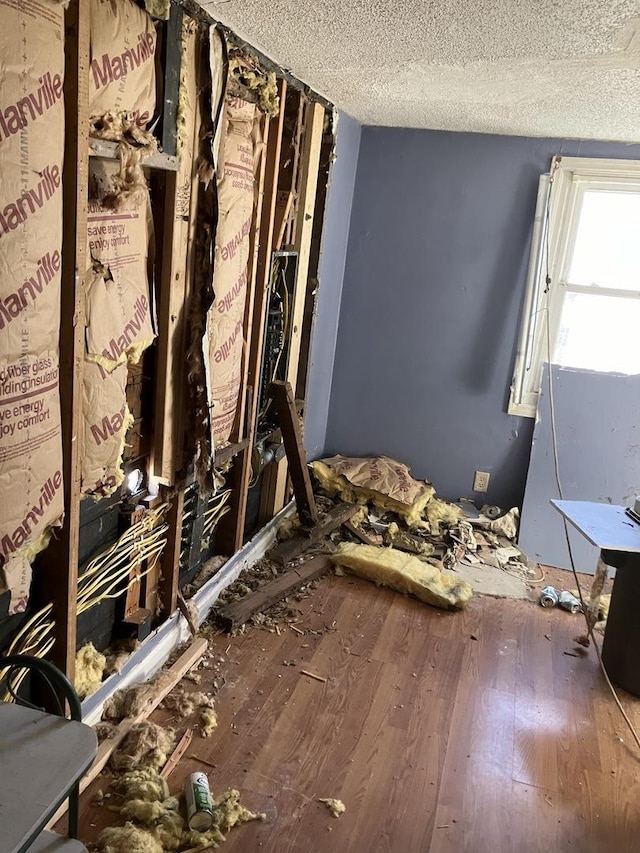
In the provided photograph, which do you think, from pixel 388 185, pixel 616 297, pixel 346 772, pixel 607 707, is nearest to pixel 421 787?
pixel 346 772

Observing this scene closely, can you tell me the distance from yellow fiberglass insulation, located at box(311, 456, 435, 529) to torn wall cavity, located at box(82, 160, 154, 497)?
2.05m

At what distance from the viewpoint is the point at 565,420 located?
148 inches

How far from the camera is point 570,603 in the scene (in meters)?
3.26

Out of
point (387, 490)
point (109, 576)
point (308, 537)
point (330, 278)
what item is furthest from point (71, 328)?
point (387, 490)

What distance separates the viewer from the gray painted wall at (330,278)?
3.57m

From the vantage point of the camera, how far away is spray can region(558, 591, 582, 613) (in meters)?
3.25

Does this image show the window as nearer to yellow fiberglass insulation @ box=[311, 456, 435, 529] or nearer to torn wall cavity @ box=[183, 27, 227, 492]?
yellow fiberglass insulation @ box=[311, 456, 435, 529]

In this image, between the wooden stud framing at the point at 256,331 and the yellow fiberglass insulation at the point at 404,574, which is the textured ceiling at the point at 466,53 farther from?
the yellow fiberglass insulation at the point at 404,574

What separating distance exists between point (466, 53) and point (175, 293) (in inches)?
46.8

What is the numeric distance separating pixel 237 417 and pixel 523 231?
6.57 feet

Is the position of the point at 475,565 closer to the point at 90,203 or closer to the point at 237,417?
the point at 237,417

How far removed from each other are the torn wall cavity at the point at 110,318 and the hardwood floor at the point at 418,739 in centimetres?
93

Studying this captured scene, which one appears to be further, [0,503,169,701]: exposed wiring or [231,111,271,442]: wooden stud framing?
[231,111,271,442]: wooden stud framing

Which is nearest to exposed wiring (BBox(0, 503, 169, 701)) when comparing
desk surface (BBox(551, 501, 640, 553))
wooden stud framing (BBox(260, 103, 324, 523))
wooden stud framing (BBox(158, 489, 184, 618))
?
wooden stud framing (BBox(158, 489, 184, 618))
